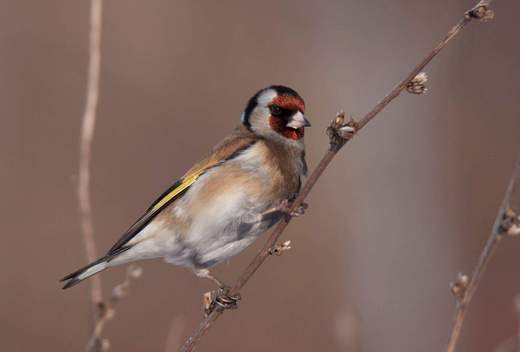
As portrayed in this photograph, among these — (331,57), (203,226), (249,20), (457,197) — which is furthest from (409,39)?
(203,226)

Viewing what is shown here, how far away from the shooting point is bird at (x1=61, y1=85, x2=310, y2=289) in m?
2.99

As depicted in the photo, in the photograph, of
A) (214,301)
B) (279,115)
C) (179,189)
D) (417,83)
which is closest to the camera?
(417,83)

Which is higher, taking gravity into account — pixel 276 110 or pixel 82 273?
pixel 276 110

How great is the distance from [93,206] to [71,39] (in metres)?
2.66

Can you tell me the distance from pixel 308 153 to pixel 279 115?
5.89 meters

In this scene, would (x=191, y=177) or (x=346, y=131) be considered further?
(x=191, y=177)

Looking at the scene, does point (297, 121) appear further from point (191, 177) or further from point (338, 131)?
point (338, 131)

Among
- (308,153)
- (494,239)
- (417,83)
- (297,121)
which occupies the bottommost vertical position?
(308,153)

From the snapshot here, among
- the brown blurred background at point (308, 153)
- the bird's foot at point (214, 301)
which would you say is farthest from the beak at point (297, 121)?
the brown blurred background at point (308, 153)

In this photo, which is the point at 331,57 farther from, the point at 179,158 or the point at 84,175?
the point at 84,175

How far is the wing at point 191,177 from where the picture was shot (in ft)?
10.1

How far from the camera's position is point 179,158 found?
875 centimetres

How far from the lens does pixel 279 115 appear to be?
11.3 feet

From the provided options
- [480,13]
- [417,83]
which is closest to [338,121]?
[417,83]
